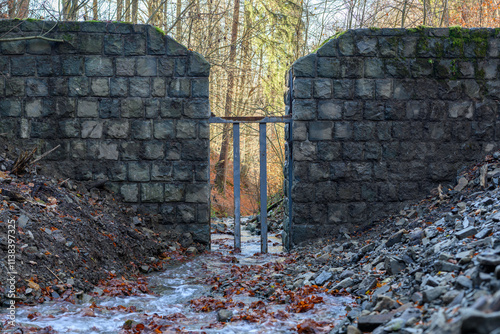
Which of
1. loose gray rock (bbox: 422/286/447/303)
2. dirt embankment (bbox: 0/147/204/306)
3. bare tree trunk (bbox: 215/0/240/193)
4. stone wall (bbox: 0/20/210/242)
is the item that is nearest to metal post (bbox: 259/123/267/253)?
stone wall (bbox: 0/20/210/242)

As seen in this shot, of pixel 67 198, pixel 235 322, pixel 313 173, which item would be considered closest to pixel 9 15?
pixel 67 198

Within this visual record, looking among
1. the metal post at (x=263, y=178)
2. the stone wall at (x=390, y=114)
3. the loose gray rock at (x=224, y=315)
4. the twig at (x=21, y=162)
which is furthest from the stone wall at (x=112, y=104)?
the loose gray rock at (x=224, y=315)

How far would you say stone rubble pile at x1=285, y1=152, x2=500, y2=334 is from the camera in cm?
239

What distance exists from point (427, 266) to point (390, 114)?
3.51 m

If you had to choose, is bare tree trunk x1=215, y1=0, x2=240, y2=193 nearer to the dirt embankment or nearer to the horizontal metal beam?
the horizontal metal beam

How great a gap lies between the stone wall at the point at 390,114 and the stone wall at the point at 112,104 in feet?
5.39

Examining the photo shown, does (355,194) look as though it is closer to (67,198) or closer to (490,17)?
(67,198)

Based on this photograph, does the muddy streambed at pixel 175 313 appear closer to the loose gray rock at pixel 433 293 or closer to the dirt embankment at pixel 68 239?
the dirt embankment at pixel 68 239

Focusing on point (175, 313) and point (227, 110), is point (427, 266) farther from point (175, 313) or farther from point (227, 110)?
point (227, 110)

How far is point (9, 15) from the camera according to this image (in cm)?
932

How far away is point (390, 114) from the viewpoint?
6.67m

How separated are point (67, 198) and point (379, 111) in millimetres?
4643

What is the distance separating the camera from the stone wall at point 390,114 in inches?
262

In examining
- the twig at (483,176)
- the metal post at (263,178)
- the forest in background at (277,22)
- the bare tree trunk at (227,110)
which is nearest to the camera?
the twig at (483,176)
